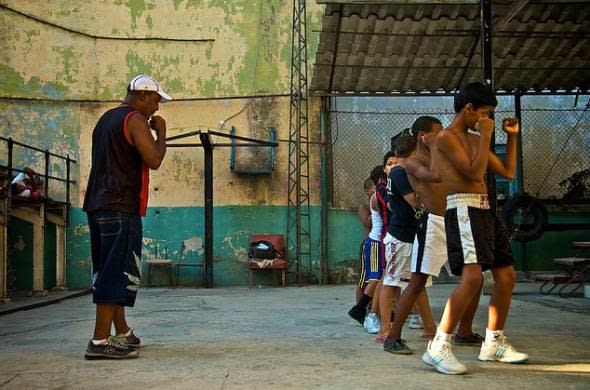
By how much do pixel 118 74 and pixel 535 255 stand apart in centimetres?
862

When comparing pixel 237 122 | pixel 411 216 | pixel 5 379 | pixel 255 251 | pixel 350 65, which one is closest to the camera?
pixel 5 379

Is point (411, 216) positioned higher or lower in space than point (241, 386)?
higher

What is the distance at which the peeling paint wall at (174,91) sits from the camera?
12.6 meters

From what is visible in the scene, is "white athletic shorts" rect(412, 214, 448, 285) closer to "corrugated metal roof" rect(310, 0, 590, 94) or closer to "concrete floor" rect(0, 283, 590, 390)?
"concrete floor" rect(0, 283, 590, 390)

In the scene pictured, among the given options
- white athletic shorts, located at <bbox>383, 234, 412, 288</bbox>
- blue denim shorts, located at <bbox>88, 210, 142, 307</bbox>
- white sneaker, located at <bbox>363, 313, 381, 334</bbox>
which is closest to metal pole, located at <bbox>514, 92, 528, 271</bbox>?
white sneaker, located at <bbox>363, 313, 381, 334</bbox>

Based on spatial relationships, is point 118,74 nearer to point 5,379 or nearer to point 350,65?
point 350,65

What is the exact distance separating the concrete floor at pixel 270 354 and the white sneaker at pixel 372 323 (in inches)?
5.4

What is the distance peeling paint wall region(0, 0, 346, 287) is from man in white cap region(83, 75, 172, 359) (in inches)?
333

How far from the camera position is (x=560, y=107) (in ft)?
41.0

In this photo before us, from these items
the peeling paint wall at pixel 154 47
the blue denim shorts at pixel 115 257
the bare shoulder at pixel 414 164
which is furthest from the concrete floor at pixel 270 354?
the peeling paint wall at pixel 154 47

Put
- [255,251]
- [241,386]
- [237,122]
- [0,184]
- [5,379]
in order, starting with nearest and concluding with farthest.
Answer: [241,386] → [5,379] → [0,184] → [255,251] → [237,122]

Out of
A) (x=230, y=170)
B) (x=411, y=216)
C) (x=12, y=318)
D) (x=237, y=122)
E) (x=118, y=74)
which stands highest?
(x=118, y=74)

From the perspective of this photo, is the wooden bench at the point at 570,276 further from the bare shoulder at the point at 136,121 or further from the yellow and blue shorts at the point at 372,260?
the bare shoulder at the point at 136,121

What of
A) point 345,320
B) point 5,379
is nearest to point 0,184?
point 345,320
